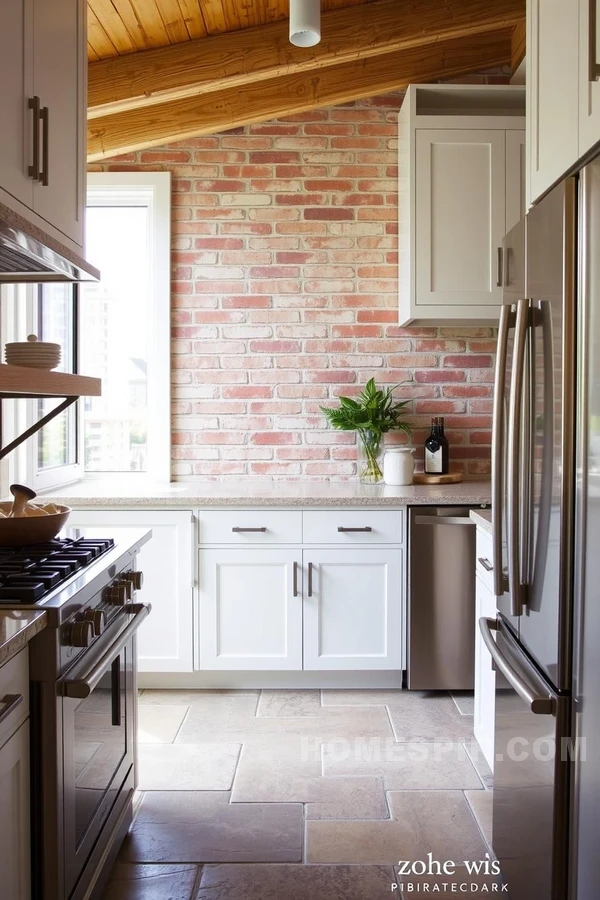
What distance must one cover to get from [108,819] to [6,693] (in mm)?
759

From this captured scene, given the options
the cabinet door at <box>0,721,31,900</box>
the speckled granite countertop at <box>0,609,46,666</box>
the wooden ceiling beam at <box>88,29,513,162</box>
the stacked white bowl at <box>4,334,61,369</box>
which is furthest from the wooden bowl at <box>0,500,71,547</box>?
the wooden ceiling beam at <box>88,29,513,162</box>

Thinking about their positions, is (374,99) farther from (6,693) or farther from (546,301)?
(6,693)

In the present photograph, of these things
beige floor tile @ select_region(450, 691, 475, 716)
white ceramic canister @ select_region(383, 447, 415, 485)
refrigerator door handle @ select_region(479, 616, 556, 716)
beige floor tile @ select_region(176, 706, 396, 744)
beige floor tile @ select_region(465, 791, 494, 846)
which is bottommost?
beige floor tile @ select_region(465, 791, 494, 846)

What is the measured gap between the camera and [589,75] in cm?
139

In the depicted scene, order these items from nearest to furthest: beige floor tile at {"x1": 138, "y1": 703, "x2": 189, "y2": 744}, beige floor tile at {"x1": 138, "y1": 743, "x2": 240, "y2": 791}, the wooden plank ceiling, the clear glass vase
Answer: beige floor tile at {"x1": 138, "y1": 743, "x2": 240, "y2": 791}, beige floor tile at {"x1": 138, "y1": 703, "x2": 189, "y2": 744}, the wooden plank ceiling, the clear glass vase

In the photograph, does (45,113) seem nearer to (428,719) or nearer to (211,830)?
(211,830)

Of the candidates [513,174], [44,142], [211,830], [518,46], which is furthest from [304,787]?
[518,46]

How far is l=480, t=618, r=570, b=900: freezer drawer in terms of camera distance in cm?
147

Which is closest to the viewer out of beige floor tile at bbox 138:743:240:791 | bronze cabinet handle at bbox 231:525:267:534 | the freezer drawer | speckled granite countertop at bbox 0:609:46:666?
speckled granite countertop at bbox 0:609:46:666

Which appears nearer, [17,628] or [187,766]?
[17,628]

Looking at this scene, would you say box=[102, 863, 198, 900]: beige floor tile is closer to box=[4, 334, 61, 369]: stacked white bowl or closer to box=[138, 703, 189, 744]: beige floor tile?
box=[138, 703, 189, 744]: beige floor tile

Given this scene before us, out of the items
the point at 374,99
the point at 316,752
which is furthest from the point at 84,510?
the point at 374,99

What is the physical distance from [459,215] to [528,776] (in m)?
2.45

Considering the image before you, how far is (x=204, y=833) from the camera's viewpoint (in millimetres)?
2174
